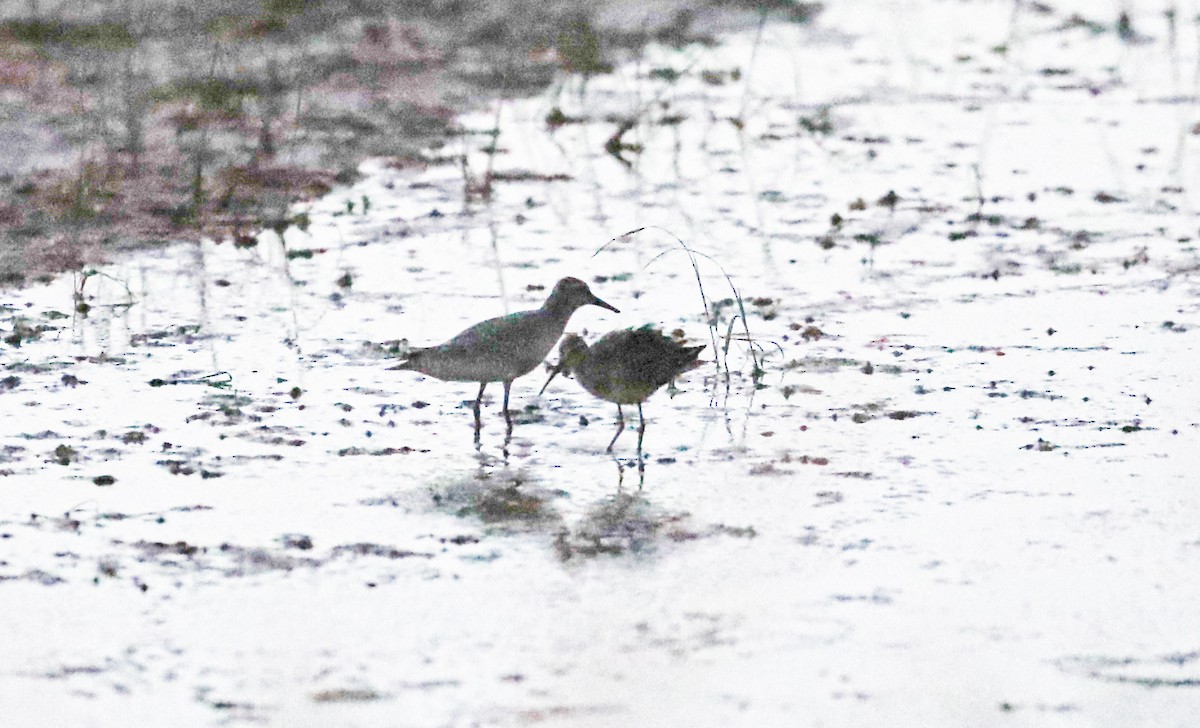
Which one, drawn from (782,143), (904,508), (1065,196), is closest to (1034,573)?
(904,508)

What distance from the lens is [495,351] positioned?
9.70 metres

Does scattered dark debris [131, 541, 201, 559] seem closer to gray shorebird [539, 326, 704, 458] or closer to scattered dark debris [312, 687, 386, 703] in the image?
scattered dark debris [312, 687, 386, 703]

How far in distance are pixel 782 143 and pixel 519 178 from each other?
2595 mm

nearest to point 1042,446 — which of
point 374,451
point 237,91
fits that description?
point 374,451

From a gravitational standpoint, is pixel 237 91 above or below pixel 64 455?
above

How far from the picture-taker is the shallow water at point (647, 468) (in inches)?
267

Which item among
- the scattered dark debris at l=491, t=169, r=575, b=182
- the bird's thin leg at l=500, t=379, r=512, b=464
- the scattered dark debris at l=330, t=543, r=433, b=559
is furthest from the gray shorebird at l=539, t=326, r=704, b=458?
the scattered dark debris at l=491, t=169, r=575, b=182

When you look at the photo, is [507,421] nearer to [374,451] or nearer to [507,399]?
[507,399]

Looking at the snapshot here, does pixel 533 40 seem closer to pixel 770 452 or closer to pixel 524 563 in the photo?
pixel 770 452

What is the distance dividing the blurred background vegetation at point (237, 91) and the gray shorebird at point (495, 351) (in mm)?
3884

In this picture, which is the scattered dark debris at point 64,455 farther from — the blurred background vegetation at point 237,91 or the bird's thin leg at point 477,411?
the blurred background vegetation at point 237,91

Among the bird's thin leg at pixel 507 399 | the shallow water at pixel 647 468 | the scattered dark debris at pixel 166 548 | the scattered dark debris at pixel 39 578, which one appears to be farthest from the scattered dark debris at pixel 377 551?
the bird's thin leg at pixel 507 399

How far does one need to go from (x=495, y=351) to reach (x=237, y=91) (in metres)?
9.56

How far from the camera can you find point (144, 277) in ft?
42.0
